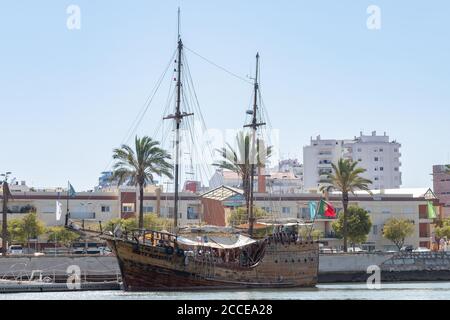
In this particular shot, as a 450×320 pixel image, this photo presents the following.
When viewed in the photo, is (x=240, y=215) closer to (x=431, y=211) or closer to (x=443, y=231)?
(x=443, y=231)

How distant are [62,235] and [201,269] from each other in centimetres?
3414

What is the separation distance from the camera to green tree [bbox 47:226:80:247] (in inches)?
3669

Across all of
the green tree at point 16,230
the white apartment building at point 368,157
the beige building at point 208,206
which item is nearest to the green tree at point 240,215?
the beige building at point 208,206

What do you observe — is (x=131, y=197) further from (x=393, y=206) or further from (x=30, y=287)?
(x=30, y=287)

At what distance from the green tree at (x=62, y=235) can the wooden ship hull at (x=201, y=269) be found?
104 ft

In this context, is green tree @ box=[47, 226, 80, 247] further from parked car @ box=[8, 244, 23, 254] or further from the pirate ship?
the pirate ship

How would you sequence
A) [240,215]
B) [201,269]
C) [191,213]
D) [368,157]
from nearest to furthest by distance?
[201,269], [240,215], [191,213], [368,157]

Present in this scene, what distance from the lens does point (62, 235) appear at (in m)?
93.5

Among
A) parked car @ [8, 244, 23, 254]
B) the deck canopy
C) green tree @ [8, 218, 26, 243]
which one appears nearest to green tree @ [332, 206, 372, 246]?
the deck canopy

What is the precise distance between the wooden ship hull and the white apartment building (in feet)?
399

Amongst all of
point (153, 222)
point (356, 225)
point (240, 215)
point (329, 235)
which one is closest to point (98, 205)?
point (153, 222)

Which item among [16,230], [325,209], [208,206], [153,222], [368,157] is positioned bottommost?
[16,230]

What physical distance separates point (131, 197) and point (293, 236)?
3577cm
